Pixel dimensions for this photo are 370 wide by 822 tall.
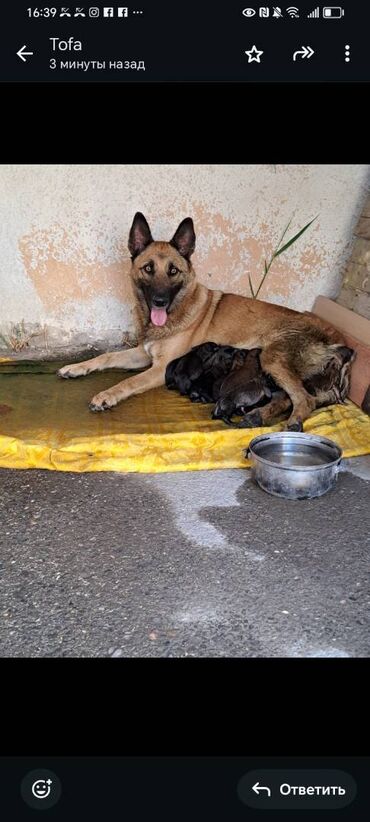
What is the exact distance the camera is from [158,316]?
5738 millimetres

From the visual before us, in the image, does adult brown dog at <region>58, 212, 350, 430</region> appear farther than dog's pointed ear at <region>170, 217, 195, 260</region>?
No

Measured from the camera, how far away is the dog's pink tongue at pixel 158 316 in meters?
5.72

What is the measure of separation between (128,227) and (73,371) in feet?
4.84

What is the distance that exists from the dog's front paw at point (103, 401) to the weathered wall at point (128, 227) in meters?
1.48

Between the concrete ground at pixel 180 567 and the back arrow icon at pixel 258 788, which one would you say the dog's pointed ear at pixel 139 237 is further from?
the back arrow icon at pixel 258 788

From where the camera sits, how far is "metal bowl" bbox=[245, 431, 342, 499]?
3938mm

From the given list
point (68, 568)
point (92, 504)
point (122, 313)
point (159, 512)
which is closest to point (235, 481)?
point (159, 512)

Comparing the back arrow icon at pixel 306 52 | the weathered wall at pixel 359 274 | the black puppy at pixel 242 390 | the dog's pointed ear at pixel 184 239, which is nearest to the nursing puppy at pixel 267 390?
the black puppy at pixel 242 390

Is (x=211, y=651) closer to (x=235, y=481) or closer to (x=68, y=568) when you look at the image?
(x=68, y=568)

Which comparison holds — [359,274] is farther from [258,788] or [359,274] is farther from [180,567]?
[258,788]

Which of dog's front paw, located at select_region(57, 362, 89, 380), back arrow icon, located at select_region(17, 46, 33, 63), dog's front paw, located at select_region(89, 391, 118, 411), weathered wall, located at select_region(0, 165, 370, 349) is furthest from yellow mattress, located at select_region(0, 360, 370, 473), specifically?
back arrow icon, located at select_region(17, 46, 33, 63)

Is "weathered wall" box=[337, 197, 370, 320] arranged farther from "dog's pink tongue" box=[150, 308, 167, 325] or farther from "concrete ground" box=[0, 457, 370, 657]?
"concrete ground" box=[0, 457, 370, 657]

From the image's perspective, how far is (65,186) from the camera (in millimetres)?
6109

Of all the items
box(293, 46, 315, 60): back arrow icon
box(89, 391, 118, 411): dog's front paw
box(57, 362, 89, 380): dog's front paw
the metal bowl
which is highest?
box(57, 362, 89, 380): dog's front paw
